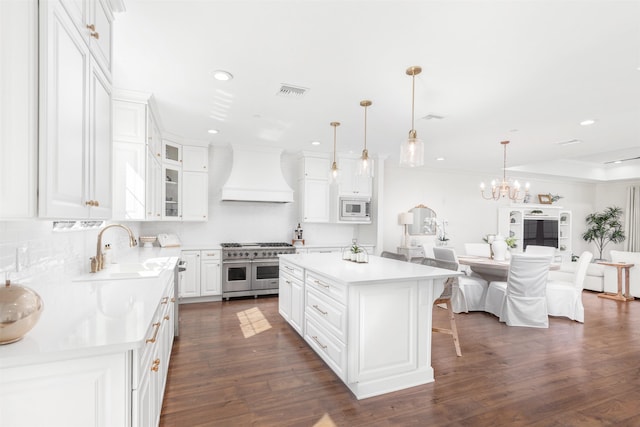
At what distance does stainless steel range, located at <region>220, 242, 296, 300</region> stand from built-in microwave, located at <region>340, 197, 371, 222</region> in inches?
52.9

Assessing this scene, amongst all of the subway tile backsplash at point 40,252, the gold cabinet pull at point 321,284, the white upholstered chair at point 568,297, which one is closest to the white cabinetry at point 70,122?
the subway tile backsplash at point 40,252

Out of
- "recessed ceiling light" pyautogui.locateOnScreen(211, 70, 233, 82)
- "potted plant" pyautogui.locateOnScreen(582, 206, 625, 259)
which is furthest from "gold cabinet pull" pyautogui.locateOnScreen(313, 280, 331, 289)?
"potted plant" pyautogui.locateOnScreen(582, 206, 625, 259)

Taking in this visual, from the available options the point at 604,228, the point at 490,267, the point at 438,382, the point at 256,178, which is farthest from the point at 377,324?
the point at 604,228

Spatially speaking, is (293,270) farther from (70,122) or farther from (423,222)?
(423,222)

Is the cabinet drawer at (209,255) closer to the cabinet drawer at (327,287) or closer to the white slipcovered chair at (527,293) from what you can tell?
the cabinet drawer at (327,287)

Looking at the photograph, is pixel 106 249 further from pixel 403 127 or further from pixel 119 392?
pixel 403 127

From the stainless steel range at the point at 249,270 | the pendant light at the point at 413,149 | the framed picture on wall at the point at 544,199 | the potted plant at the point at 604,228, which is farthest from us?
the potted plant at the point at 604,228

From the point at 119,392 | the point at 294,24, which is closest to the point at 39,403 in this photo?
the point at 119,392

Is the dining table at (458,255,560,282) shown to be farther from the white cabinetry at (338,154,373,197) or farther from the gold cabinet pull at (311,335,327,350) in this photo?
the gold cabinet pull at (311,335,327,350)

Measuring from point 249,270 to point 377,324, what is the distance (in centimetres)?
321

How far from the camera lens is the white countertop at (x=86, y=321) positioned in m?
1.12

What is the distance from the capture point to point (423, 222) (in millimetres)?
7328

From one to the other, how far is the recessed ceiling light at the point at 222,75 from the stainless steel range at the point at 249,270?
117 inches

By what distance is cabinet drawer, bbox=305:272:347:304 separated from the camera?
2590 millimetres
